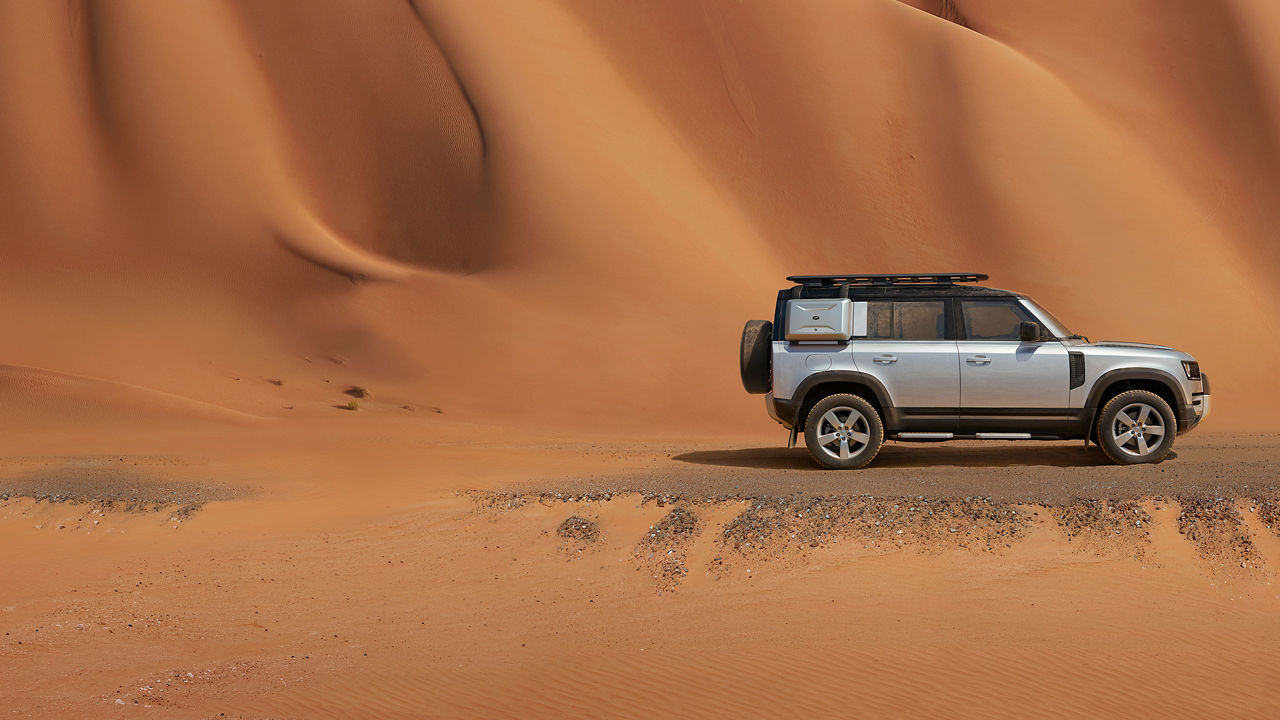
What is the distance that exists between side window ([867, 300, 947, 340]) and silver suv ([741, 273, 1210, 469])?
1 centimetres

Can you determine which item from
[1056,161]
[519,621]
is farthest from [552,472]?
[1056,161]

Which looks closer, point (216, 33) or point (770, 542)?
point (770, 542)

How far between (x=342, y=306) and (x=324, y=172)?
658 cm

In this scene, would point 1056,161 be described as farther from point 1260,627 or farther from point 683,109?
point 1260,627

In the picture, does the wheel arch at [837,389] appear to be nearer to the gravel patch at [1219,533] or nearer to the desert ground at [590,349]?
the desert ground at [590,349]

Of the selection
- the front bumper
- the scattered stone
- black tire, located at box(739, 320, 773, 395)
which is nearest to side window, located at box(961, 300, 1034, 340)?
the front bumper

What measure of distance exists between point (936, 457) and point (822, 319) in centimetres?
257

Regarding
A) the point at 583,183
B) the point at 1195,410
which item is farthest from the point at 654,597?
the point at 583,183

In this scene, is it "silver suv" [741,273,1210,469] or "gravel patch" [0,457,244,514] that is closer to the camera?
"silver suv" [741,273,1210,469]

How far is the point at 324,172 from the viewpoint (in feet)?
101

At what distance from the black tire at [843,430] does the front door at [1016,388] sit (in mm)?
902

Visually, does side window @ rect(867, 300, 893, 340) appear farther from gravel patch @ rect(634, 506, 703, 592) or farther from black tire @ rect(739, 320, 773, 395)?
gravel patch @ rect(634, 506, 703, 592)

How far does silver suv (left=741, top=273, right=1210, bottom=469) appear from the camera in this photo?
11078 mm

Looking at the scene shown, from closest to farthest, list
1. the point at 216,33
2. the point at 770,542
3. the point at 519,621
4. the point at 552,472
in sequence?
the point at 519,621
the point at 770,542
the point at 552,472
the point at 216,33
